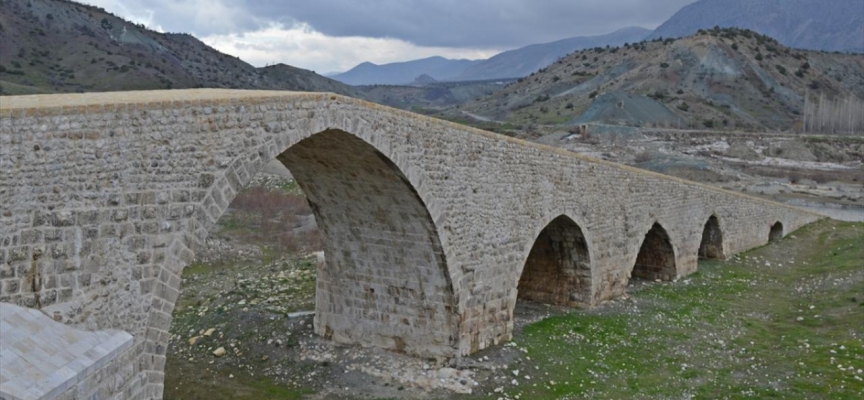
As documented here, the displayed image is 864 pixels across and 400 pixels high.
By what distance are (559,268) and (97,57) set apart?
47927 millimetres

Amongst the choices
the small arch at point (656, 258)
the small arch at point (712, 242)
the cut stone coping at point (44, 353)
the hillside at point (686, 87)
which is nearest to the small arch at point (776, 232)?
the small arch at point (712, 242)

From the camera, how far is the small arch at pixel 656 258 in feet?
75.5

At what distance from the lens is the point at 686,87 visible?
261 feet

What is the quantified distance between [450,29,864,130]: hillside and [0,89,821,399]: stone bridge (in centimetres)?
4643

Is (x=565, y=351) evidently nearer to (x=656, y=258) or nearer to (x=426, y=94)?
(x=656, y=258)

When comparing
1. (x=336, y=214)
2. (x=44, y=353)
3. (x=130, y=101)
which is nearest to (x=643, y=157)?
(x=336, y=214)

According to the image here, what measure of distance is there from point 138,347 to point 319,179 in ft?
18.0

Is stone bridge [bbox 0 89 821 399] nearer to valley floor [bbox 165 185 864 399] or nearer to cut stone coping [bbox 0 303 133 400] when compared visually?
cut stone coping [bbox 0 303 133 400]

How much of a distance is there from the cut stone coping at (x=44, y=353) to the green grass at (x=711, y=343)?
6839 mm

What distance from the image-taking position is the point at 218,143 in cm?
930

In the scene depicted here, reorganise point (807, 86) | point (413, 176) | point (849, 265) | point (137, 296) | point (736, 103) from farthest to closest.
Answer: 1. point (807, 86)
2. point (736, 103)
3. point (849, 265)
4. point (413, 176)
5. point (137, 296)

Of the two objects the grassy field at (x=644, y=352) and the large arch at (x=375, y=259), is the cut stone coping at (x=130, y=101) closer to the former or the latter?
the large arch at (x=375, y=259)

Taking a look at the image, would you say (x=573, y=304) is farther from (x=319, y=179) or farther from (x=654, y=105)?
(x=654, y=105)

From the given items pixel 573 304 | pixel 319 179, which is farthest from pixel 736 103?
pixel 319 179
